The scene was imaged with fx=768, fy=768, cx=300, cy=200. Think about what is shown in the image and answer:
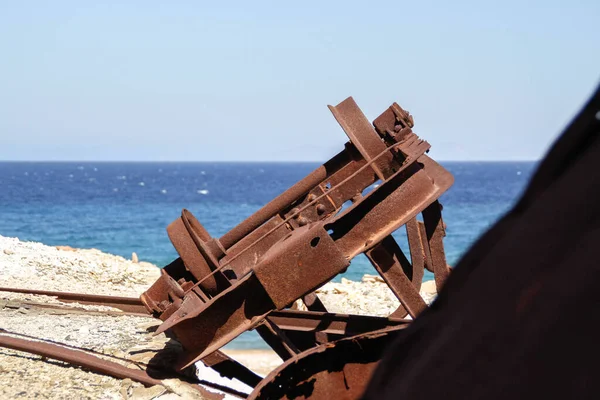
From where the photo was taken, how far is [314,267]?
4.36m

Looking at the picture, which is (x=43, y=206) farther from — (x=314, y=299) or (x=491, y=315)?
(x=491, y=315)

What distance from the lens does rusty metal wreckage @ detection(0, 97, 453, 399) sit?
4.45 metres

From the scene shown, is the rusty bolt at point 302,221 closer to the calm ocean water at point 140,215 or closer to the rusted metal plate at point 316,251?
the rusted metal plate at point 316,251

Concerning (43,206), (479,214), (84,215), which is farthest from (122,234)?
(479,214)

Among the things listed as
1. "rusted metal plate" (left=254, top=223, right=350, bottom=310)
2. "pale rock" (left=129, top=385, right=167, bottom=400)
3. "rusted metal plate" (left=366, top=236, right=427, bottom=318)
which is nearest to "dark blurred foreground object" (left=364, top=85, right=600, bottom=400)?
"rusted metal plate" (left=254, top=223, right=350, bottom=310)

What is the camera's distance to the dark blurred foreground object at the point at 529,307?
0.81m

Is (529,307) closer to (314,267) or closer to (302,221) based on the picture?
(314,267)

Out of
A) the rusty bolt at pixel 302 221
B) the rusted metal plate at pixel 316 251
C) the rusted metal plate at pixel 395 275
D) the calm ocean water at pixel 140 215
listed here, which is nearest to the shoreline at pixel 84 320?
the rusted metal plate at pixel 316 251

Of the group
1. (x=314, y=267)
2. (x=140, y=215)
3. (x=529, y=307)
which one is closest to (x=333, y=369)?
(x=314, y=267)

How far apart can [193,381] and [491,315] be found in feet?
16.1

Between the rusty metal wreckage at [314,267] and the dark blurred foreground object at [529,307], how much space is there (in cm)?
342

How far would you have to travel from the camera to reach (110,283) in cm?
1033

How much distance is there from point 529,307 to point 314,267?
3533 mm

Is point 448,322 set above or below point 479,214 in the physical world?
above
